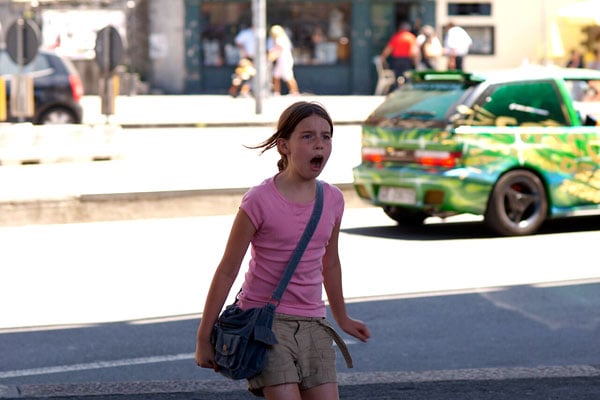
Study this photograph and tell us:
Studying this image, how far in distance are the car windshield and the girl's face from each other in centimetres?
821

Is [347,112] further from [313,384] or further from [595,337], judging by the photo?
[313,384]

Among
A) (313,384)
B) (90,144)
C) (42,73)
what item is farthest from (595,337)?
(42,73)

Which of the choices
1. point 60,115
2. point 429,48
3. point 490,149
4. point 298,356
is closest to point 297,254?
point 298,356

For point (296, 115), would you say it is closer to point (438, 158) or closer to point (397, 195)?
point (438, 158)

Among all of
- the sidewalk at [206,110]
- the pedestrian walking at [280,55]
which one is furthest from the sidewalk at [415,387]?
the pedestrian walking at [280,55]

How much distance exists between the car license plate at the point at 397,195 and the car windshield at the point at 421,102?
0.62 metres

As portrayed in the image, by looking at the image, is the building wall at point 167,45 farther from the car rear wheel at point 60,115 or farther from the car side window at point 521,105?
the car side window at point 521,105

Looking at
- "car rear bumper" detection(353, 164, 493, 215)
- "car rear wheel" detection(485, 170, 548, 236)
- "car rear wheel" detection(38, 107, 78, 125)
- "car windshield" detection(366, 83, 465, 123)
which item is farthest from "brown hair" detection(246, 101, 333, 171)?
"car rear wheel" detection(38, 107, 78, 125)

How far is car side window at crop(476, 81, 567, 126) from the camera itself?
1275 centimetres

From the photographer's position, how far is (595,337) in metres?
8.45

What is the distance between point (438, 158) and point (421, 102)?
602 mm

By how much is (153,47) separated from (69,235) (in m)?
25.6

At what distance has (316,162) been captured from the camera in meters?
4.55

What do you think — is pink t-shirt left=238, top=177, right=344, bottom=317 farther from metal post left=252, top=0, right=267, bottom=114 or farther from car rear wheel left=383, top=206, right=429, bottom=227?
metal post left=252, top=0, right=267, bottom=114
